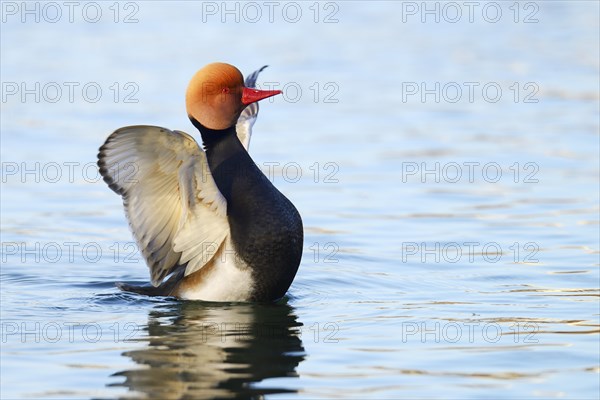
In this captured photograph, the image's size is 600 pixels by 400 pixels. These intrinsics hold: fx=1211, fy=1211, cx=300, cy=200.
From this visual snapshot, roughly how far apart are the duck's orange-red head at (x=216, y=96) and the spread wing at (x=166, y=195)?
55cm

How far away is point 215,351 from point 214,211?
1.27 m

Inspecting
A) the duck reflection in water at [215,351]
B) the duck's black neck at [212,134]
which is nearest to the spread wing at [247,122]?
the duck's black neck at [212,134]

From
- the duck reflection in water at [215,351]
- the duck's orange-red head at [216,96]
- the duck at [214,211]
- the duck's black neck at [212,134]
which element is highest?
the duck's orange-red head at [216,96]

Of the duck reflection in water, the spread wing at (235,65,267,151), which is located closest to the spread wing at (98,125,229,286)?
the duck reflection in water

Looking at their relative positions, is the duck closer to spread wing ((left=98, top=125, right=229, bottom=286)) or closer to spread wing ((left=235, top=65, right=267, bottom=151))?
spread wing ((left=98, top=125, right=229, bottom=286))

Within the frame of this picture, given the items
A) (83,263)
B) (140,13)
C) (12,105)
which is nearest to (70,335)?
(83,263)

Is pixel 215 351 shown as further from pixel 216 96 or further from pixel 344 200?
pixel 344 200

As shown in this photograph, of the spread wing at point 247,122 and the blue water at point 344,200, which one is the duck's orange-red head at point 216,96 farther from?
the blue water at point 344,200

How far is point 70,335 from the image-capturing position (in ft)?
25.4

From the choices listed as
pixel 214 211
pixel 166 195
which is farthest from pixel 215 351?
pixel 166 195

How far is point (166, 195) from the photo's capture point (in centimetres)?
820

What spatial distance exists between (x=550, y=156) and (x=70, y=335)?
23.8 feet

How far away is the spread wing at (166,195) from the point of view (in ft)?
25.7

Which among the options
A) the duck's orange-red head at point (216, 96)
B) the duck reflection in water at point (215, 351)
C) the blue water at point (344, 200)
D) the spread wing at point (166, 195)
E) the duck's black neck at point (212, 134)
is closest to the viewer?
the duck reflection in water at point (215, 351)
